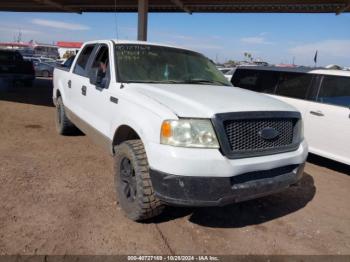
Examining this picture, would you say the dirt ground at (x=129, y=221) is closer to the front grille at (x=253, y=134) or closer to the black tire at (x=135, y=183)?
the black tire at (x=135, y=183)

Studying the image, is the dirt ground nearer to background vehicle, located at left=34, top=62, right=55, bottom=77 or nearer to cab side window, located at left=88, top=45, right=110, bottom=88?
cab side window, located at left=88, top=45, right=110, bottom=88

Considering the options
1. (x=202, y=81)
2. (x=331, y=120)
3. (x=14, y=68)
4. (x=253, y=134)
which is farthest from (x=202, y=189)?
(x=14, y=68)

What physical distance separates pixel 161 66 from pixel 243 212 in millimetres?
2109

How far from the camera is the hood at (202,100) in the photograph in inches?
129

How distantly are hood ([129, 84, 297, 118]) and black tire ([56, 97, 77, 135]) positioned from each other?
3.17 meters

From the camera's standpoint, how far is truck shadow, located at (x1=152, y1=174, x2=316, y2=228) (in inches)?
155

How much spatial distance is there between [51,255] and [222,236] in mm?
1624

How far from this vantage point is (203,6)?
17.2 meters

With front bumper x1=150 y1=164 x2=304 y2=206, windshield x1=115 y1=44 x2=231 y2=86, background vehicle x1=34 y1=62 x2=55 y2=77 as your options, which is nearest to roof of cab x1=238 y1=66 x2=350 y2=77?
windshield x1=115 y1=44 x2=231 y2=86

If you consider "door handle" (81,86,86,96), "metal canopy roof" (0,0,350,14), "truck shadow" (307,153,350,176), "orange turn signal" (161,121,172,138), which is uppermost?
"metal canopy roof" (0,0,350,14)

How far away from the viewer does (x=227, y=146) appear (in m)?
3.21

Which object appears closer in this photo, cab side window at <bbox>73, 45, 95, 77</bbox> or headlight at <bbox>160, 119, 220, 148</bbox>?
headlight at <bbox>160, 119, 220, 148</bbox>

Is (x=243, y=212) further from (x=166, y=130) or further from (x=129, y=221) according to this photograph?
(x=166, y=130)

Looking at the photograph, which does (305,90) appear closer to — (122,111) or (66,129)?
(122,111)
